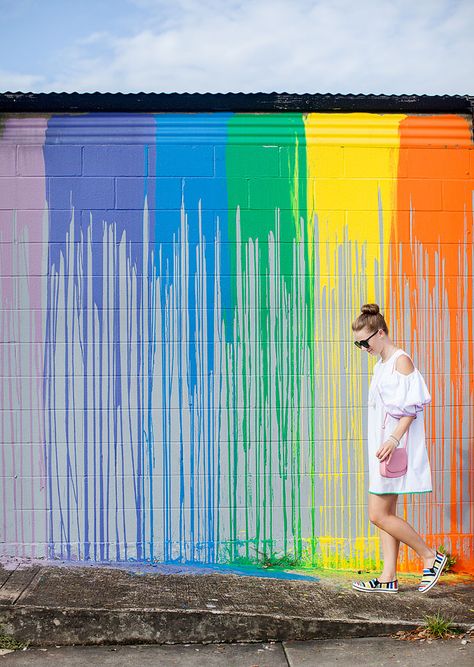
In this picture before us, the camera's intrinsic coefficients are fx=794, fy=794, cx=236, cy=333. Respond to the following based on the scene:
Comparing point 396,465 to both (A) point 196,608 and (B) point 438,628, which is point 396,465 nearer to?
(B) point 438,628

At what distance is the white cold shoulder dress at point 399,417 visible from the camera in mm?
4938

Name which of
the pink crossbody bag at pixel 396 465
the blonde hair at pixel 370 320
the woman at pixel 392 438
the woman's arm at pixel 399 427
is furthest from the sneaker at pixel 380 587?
the blonde hair at pixel 370 320

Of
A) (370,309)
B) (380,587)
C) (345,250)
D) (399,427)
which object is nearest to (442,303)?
(345,250)

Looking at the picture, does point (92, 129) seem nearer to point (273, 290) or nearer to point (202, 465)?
point (273, 290)

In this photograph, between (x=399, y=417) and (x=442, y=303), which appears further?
(x=442, y=303)

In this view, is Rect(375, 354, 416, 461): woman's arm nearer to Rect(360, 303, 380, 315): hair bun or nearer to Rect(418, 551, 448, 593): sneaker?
Rect(360, 303, 380, 315): hair bun

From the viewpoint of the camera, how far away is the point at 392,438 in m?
4.91

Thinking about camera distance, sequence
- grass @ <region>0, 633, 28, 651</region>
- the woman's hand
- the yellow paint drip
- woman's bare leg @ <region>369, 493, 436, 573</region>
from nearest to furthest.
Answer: grass @ <region>0, 633, 28, 651</region> → the woman's hand → woman's bare leg @ <region>369, 493, 436, 573</region> → the yellow paint drip

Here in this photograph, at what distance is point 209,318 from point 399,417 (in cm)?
152

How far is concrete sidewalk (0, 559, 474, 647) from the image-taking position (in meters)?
4.55

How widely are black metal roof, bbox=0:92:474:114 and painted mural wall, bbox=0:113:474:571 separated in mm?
76

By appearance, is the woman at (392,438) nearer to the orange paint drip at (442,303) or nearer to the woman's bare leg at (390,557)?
the woman's bare leg at (390,557)

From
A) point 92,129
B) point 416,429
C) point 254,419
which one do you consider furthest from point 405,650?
point 92,129

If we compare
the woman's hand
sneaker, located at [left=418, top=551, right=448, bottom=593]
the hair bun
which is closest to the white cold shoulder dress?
the woman's hand
